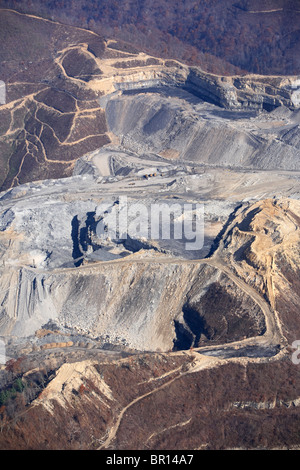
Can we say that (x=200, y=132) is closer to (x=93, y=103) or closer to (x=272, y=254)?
(x=93, y=103)

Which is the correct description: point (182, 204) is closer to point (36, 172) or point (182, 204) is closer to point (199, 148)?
point (199, 148)

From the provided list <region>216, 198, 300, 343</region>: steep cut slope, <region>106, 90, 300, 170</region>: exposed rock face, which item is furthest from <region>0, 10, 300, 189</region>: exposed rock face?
<region>216, 198, 300, 343</region>: steep cut slope

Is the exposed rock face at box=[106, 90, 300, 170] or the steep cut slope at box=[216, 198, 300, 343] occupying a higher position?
the exposed rock face at box=[106, 90, 300, 170]

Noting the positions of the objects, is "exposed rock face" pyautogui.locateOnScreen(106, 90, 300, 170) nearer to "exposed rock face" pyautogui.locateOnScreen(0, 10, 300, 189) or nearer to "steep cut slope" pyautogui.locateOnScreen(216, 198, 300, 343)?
"exposed rock face" pyautogui.locateOnScreen(0, 10, 300, 189)

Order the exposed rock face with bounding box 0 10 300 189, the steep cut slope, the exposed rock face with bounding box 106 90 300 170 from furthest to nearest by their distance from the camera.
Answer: the exposed rock face with bounding box 0 10 300 189 → the exposed rock face with bounding box 106 90 300 170 → the steep cut slope

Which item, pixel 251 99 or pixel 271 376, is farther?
pixel 251 99

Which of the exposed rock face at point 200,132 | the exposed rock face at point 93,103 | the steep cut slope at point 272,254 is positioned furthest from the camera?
the exposed rock face at point 93,103

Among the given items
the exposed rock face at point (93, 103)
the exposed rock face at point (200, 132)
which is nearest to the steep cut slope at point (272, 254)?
the exposed rock face at point (200, 132)

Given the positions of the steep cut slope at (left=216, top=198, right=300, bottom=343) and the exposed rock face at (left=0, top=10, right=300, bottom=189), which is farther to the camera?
the exposed rock face at (left=0, top=10, right=300, bottom=189)

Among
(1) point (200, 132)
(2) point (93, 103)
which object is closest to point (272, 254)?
(1) point (200, 132)

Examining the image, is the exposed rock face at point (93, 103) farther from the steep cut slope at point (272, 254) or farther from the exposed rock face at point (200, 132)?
the steep cut slope at point (272, 254)
